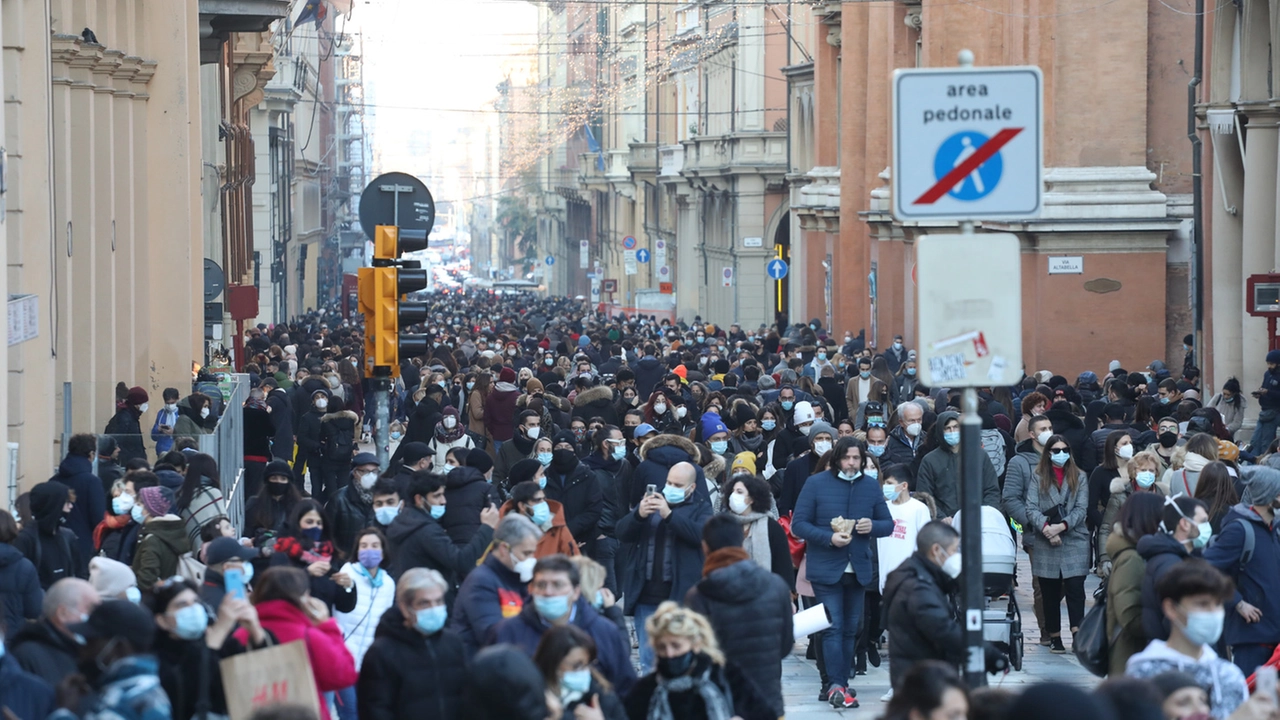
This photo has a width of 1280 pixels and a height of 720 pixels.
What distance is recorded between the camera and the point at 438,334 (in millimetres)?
40125

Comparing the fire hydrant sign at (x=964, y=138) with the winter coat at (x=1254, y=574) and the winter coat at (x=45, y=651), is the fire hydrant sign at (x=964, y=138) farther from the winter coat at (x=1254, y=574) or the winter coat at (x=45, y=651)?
the winter coat at (x=1254, y=574)

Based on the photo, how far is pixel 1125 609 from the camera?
831cm

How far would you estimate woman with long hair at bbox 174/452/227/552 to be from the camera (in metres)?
11.1

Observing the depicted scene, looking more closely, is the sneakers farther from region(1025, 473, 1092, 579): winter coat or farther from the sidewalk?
region(1025, 473, 1092, 579): winter coat

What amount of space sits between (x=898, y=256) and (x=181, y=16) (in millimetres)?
16856

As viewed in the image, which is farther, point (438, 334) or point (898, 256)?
point (438, 334)

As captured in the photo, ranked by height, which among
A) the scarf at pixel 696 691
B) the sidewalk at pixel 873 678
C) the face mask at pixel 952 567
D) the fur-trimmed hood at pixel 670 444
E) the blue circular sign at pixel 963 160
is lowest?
the sidewalk at pixel 873 678

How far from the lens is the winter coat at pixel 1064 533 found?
12.5 metres

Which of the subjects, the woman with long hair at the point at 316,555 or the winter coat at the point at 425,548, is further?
the winter coat at the point at 425,548

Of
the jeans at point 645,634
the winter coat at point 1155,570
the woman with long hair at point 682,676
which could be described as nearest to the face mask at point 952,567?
the winter coat at point 1155,570

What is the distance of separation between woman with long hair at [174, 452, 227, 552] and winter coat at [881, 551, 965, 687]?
14.8 ft

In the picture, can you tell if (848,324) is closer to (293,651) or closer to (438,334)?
(438,334)

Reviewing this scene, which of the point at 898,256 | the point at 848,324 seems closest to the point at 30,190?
the point at 898,256

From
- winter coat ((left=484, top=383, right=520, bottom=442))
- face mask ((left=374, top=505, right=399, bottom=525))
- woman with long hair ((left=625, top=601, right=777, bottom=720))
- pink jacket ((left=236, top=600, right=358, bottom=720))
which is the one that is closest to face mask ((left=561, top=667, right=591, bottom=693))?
woman with long hair ((left=625, top=601, right=777, bottom=720))
